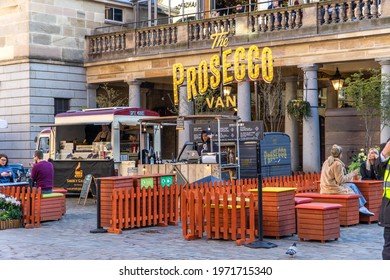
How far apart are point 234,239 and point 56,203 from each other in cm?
600

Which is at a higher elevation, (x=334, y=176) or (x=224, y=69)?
(x=224, y=69)

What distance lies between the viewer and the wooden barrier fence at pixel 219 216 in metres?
14.2

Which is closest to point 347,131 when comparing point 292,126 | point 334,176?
point 292,126

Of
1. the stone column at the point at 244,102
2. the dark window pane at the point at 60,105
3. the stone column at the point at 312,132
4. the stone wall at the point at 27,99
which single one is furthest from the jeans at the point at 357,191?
the dark window pane at the point at 60,105

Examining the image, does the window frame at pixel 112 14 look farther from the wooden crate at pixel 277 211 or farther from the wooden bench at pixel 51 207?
the wooden crate at pixel 277 211

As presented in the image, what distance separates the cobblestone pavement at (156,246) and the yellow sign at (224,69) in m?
13.0

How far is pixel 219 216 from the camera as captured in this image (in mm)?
14836

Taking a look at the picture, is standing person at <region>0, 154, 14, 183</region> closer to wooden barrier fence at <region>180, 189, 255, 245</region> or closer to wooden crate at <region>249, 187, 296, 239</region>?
wooden barrier fence at <region>180, 189, 255, 245</region>

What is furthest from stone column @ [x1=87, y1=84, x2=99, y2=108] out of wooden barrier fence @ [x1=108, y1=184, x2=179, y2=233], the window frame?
wooden barrier fence @ [x1=108, y1=184, x2=179, y2=233]

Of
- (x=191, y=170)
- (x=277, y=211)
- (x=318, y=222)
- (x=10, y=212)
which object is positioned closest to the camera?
(x=318, y=222)

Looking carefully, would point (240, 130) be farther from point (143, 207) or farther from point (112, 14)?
point (112, 14)

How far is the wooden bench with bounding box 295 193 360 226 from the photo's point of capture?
1642 cm

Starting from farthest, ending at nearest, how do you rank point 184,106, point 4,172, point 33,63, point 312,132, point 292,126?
point 33,63 → point 184,106 → point 292,126 → point 312,132 → point 4,172

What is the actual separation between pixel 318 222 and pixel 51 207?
281 inches
